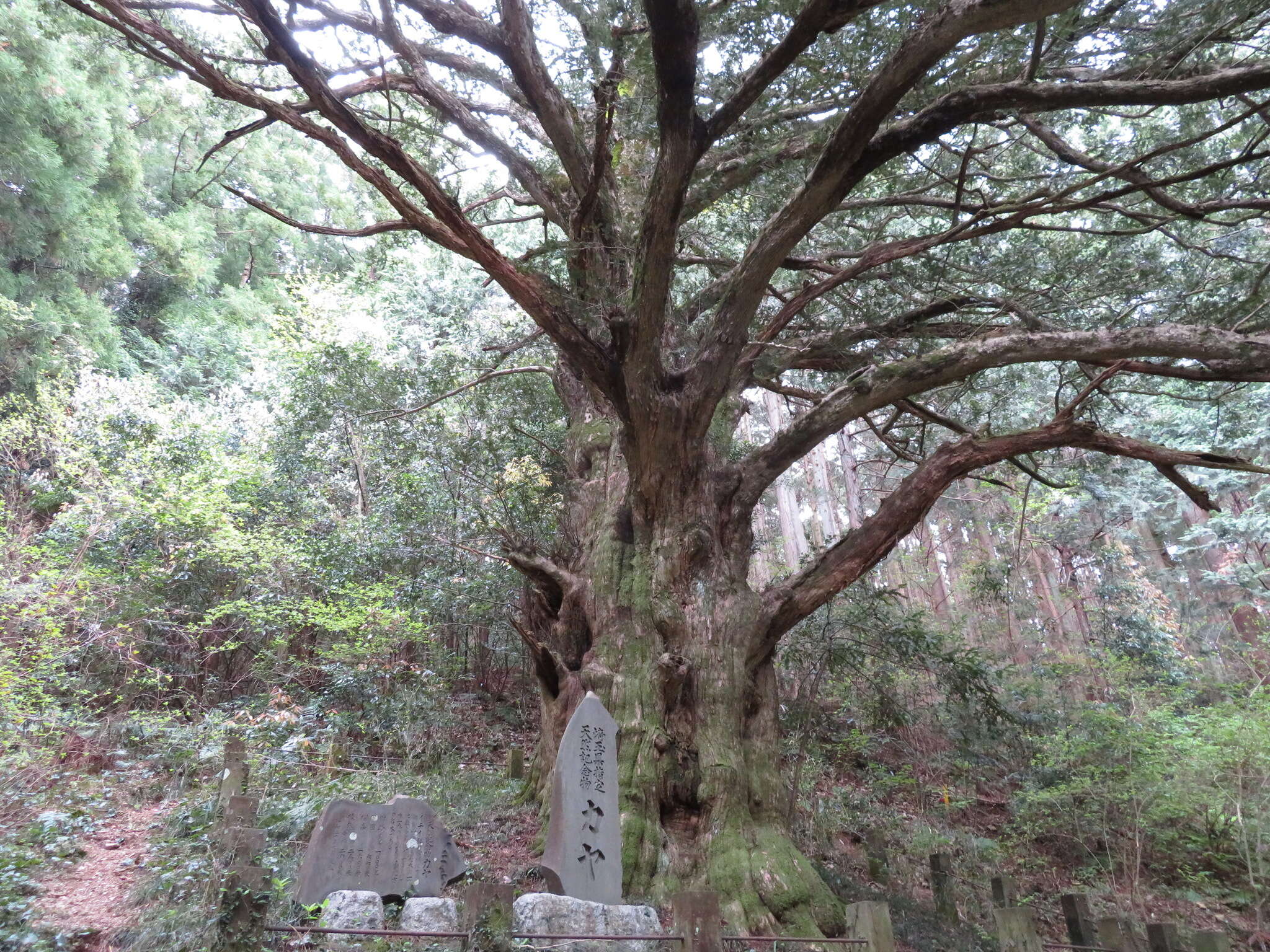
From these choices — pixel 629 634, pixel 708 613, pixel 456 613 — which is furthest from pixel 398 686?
pixel 708 613

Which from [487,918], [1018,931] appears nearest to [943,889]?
[1018,931]

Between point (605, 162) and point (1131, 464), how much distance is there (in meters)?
12.8

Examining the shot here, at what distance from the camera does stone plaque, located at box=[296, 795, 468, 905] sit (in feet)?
12.8

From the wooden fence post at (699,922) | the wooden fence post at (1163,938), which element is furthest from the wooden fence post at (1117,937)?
the wooden fence post at (699,922)

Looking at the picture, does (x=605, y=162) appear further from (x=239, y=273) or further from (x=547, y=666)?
(x=239, y=273)

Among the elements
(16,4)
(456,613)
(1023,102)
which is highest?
(16,4)

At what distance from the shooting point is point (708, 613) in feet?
16.5

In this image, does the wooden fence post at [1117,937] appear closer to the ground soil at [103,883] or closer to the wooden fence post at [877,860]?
the wooden fence post at [877,860]

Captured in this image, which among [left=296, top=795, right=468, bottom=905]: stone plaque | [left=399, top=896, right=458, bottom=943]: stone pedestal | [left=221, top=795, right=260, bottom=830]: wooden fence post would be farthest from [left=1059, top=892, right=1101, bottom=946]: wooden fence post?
[left=221, top=795, right=260, bottom=830]: wooden fence post

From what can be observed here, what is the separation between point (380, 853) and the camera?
4098 millimetres

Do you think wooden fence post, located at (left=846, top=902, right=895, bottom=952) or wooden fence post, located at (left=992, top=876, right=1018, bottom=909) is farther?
wooden fence post, located at (left=992, top=876, right=1018, bottom=909)

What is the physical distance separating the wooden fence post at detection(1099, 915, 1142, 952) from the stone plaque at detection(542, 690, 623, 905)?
2439mm

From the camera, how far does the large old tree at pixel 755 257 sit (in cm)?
367

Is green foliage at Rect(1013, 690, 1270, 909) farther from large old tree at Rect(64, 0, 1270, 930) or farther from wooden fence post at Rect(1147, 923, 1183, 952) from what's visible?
large old tree at Rect(64, 0, 1270, 930)
